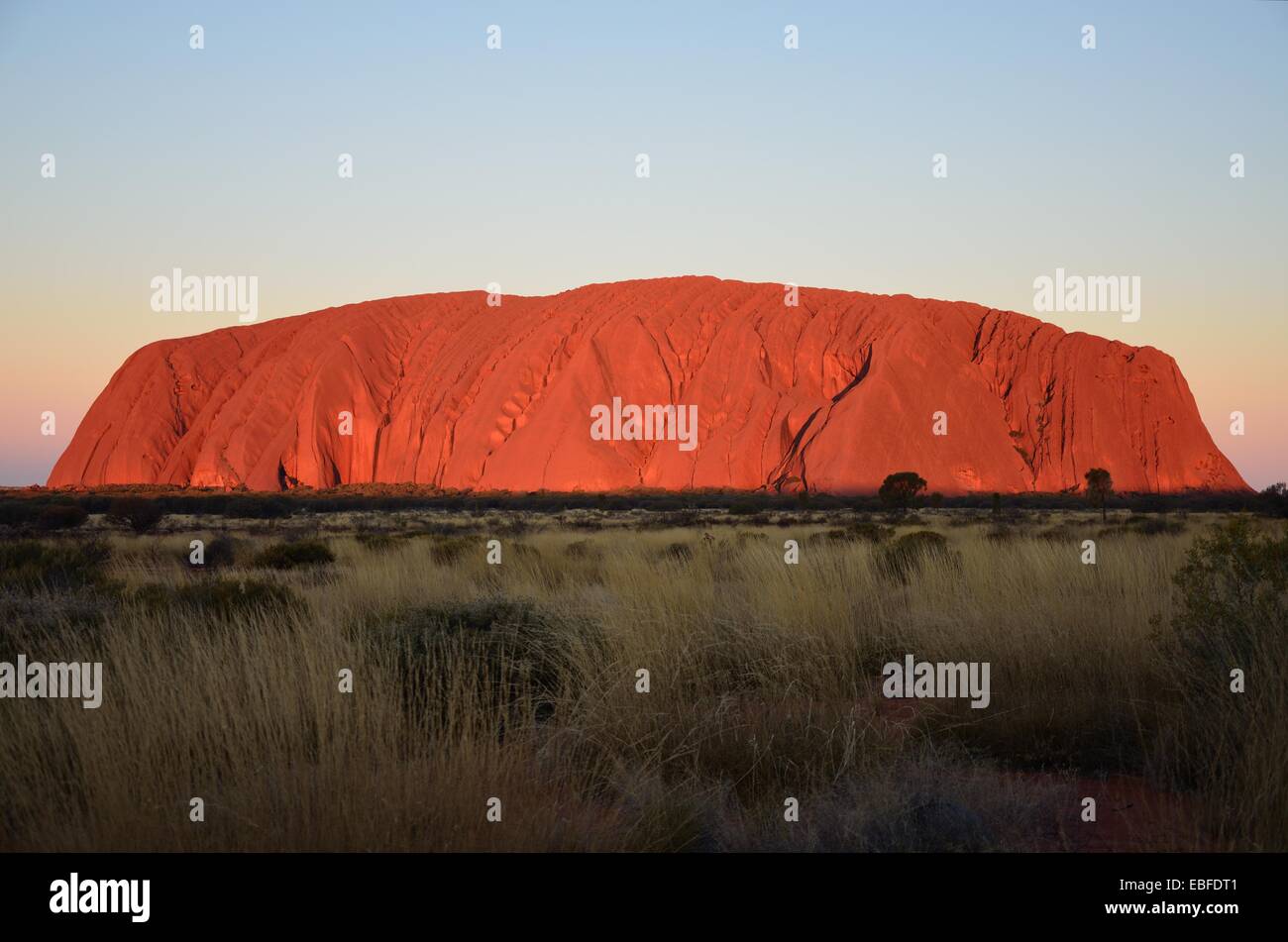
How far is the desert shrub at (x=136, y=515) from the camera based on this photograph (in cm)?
2652

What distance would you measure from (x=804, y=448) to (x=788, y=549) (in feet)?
182

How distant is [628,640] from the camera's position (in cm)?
630

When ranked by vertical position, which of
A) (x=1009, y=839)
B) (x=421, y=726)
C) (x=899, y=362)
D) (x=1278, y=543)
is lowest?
(x=1009, y=839)

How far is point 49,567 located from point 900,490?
4066 cm

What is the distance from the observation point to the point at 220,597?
8531 millimetres

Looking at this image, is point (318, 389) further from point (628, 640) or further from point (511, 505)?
point (628, 640)

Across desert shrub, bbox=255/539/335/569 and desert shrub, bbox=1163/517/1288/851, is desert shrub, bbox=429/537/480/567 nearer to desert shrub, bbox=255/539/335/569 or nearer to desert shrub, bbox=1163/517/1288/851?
desert shrub, bbox=255/539/335/569

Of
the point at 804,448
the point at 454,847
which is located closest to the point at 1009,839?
the point at 454,847

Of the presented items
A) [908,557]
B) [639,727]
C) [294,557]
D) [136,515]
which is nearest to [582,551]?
[294,557]

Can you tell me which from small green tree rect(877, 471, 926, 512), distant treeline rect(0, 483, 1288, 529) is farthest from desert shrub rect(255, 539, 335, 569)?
small green tree rect(877, 471, 926, 512)

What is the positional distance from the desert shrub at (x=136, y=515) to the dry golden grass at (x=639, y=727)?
65.9ft

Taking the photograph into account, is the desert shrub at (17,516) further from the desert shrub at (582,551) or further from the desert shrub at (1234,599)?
the desert shrub at (1234,599)

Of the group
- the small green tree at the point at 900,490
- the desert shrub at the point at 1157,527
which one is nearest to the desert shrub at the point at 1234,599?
the desert shrub at the point at 1157,527

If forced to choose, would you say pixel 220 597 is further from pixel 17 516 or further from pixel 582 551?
pixel 17 516
